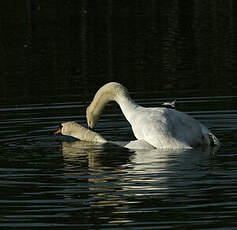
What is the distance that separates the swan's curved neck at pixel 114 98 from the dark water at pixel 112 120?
63 cm

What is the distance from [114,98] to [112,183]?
3.82m

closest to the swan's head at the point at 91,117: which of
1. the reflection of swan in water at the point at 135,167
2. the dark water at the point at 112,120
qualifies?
the dark water at the point at 112,120

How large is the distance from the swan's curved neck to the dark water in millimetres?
627

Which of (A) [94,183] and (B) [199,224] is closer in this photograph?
(B) [199,224]

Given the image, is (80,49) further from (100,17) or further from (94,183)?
(94,183)

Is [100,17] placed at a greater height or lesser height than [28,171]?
greater

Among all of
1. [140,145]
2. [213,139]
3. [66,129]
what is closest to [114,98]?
[66,129]


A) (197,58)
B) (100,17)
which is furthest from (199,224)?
(100,17)

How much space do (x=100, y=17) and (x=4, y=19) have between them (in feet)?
15.8

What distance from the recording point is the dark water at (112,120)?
10133 millimetres

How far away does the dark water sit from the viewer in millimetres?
10133

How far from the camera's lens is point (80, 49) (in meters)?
30.5

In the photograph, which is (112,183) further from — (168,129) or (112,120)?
(112,120)

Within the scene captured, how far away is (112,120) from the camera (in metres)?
17.2
